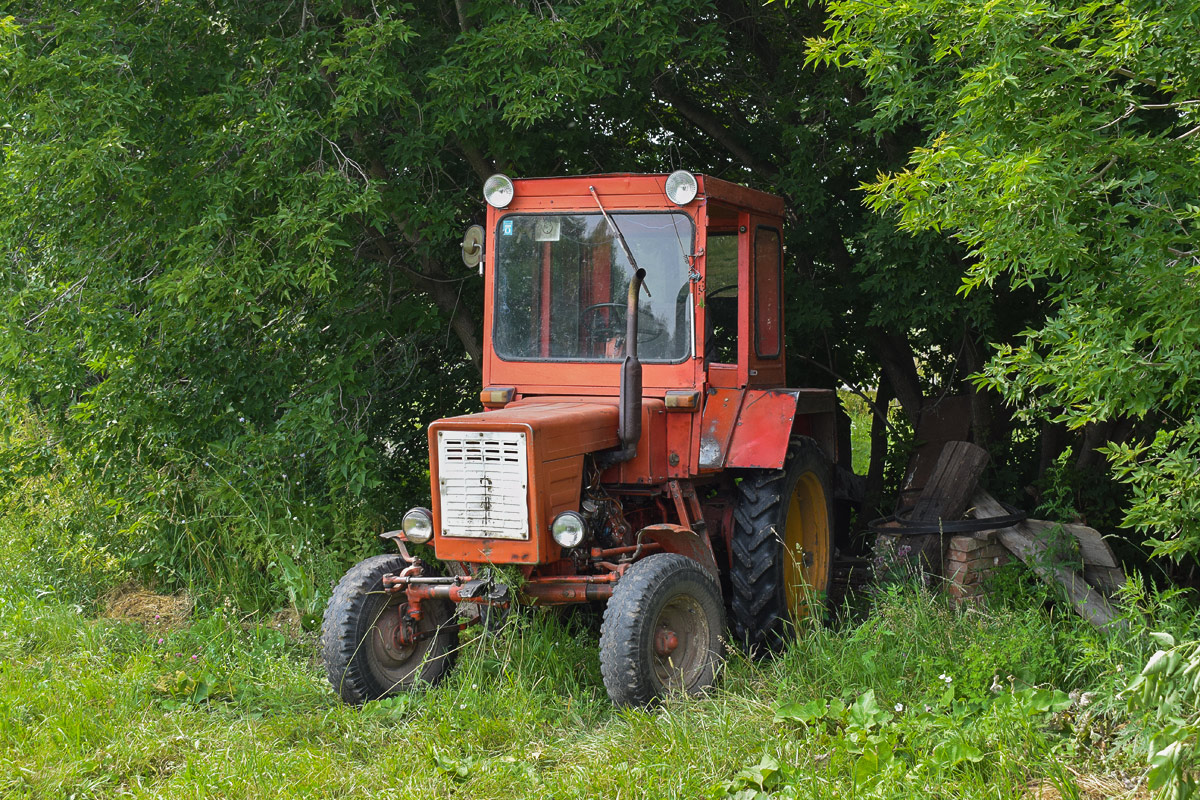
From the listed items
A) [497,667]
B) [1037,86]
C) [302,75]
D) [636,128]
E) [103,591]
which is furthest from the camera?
[636,128]

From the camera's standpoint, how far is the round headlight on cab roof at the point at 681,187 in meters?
5.37

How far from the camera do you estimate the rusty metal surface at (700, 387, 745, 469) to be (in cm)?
561

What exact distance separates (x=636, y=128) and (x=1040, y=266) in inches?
192

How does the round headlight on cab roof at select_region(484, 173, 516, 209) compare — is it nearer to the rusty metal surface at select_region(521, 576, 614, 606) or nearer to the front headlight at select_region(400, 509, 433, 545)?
the front headlight at select_region(400, 509, 433, 545)

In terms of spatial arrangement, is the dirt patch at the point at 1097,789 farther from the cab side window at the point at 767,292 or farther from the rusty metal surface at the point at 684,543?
the cab side window at the point at 767,292

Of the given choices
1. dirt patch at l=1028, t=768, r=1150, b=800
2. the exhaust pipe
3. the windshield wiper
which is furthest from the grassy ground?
the windshield wiper

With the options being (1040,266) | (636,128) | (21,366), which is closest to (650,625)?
(1040,266)

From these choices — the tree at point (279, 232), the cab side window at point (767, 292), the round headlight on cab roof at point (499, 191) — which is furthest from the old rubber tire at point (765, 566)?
the tree at point (279, 232)

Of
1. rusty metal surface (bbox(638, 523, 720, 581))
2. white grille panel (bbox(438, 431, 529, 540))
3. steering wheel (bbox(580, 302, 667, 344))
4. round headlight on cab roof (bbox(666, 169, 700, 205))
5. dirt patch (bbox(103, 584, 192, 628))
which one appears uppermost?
round headlight on cab roof (bbox(666, 169, 700, 205))

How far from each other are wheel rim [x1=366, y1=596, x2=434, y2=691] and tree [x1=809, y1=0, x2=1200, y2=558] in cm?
274

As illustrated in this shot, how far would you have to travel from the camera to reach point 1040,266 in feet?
13.4

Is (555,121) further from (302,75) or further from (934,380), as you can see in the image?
(934,380)

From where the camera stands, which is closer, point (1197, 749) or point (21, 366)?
point (1197, 749)

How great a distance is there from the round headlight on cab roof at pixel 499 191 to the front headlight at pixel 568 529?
5.76ft
